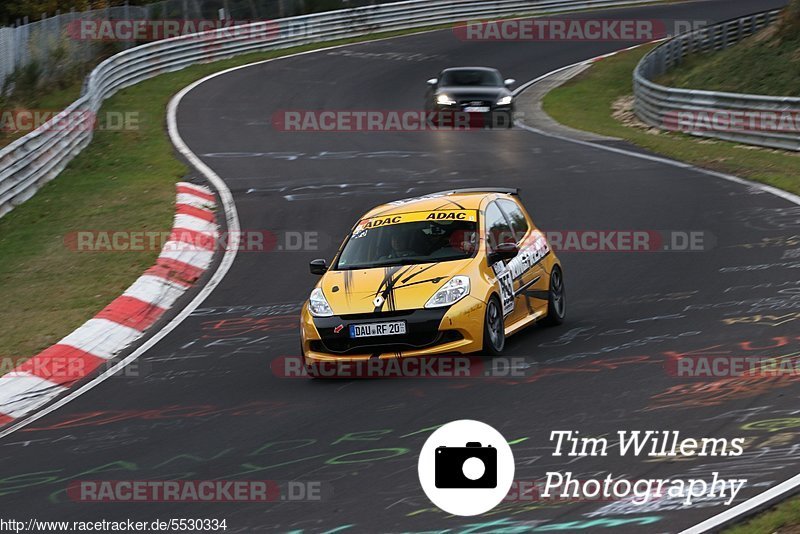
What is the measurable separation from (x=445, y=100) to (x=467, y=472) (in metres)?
22.6

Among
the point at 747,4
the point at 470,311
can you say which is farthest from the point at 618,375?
the point at 747,4

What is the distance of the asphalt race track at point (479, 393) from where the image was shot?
7.44 metres

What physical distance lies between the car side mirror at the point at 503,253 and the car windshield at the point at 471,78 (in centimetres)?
1936

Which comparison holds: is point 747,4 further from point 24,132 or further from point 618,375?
point 618,375

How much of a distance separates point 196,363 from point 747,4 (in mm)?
47430

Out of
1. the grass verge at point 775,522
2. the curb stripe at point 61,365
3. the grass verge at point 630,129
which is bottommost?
the grass verge at point 630,129

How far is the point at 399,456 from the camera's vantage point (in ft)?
26.7

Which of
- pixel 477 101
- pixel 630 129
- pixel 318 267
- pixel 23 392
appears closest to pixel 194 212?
pixel 318 267

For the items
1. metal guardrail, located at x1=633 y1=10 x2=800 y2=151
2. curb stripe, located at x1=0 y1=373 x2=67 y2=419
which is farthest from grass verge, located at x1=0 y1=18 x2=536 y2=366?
metal guardrail, located at x1=633 y1=10 x2=800 y2=151

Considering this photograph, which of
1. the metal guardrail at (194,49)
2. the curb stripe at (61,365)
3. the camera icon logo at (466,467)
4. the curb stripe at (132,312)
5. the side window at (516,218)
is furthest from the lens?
the metal guardrail at (194,49)

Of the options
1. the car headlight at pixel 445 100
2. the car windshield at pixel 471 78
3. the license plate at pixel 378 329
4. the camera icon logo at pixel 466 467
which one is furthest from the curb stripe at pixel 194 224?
the car windshield at pixel 471 78

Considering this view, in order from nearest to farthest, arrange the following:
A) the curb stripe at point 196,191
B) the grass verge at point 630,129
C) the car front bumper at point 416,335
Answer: the car front bumper at point 416,335 < the curb stripe at point 196,191 < the grass verge at point 630,129

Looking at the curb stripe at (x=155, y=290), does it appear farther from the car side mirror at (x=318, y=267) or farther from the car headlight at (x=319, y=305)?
the car headlight at (x=319, y=305)

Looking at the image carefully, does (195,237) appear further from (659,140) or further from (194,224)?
(659,140)
